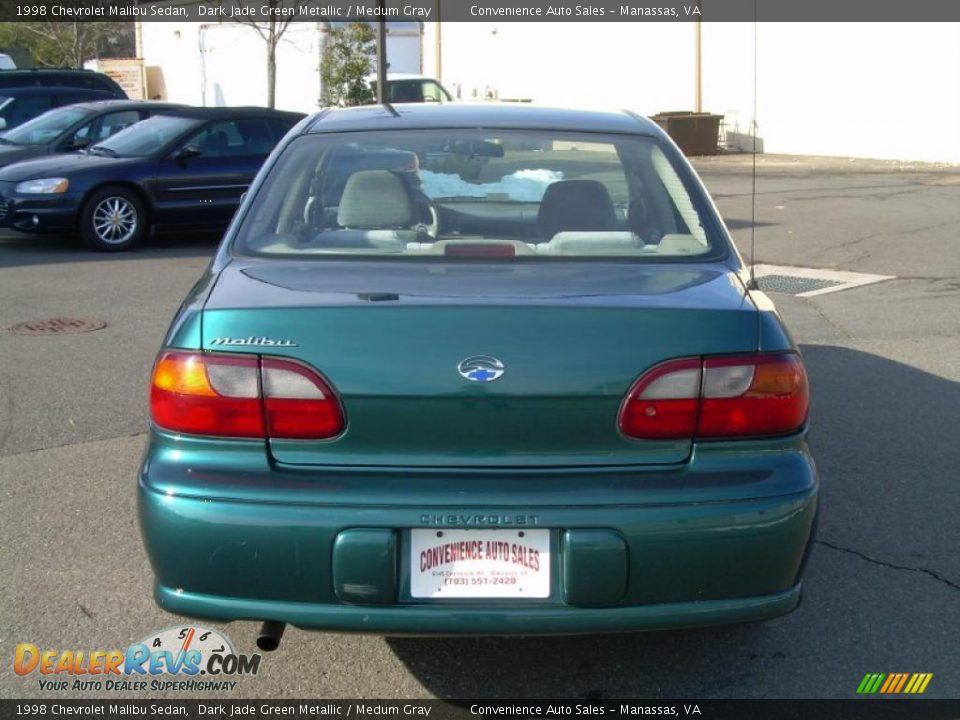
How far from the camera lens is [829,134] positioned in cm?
2644

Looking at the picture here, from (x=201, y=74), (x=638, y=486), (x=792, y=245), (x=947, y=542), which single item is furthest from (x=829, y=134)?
(x=638, y=486)

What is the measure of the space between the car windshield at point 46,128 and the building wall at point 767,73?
8637mm

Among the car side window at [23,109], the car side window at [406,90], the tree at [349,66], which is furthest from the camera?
the tree at [349,66]

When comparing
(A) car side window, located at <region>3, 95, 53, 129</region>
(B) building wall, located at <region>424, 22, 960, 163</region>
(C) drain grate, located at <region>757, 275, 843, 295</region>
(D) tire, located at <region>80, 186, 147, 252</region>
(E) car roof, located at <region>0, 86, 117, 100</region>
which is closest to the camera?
(C) drain grate, located at <region>757, 275, 843, 295</region>

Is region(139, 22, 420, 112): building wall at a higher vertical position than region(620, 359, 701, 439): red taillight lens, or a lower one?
higher

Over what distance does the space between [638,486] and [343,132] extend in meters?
1.91

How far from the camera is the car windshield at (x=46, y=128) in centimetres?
1389

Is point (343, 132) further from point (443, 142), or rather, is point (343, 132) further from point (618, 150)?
point (618, 150)

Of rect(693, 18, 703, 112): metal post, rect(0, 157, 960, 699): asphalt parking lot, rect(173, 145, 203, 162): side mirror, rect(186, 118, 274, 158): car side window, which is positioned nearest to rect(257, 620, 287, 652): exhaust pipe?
rect(0, 157, 960, 699): asphalt parking lot

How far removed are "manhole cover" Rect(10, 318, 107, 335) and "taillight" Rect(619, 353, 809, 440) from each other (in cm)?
609

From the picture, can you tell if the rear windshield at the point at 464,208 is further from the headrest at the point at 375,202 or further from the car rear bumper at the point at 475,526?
the car rear bumper at the point at 475,526

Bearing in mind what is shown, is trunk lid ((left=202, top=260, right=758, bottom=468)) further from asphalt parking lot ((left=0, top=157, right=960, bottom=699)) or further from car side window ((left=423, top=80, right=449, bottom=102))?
car side window ((left=423, top=80, right=449, bottom=102))

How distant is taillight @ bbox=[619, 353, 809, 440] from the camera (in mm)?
2990

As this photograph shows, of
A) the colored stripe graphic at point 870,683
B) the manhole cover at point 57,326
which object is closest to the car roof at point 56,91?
the manhole cover at point 57,326
